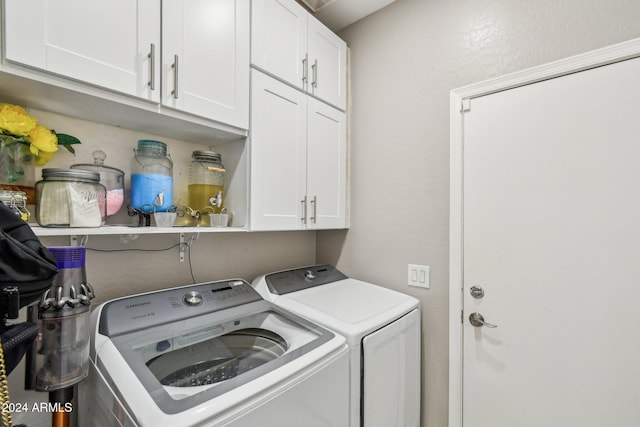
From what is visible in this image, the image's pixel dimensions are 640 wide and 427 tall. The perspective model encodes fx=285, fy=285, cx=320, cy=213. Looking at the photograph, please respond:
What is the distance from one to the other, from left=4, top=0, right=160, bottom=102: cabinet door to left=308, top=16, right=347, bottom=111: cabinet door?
89 cm

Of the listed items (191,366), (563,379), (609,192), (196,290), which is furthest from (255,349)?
(609,192)

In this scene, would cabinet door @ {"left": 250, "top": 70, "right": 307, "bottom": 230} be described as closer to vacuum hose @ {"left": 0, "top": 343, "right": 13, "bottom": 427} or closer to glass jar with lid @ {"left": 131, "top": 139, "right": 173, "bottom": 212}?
glass jar with lid @ {"left": 131, "top": 139, "right": 173, "bottom": 212}

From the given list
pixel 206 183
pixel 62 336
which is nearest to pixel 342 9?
pixel 206 183

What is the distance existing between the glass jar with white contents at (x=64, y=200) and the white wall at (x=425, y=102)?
148 centimetres

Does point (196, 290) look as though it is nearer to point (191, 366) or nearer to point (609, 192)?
point (191, 366)

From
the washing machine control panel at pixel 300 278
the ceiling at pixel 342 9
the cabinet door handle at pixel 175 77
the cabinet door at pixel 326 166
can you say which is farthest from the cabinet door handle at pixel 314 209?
the ceiling at pixel 342 9

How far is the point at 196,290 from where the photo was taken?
133 centimetres

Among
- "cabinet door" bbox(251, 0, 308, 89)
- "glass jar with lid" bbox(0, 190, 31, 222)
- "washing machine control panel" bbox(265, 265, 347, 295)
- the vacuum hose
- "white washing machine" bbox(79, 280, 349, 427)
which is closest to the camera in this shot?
the vacuum hose

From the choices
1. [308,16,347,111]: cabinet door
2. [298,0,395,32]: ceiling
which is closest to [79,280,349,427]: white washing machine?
[308,16,347,111]: cabinet door

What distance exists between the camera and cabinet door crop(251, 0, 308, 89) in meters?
1.42

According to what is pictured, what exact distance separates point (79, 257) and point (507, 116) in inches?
73.3

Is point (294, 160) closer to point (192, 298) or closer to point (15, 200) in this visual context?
point (192, 298)

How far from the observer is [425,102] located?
1.69m

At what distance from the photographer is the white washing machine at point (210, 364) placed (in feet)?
2.48
